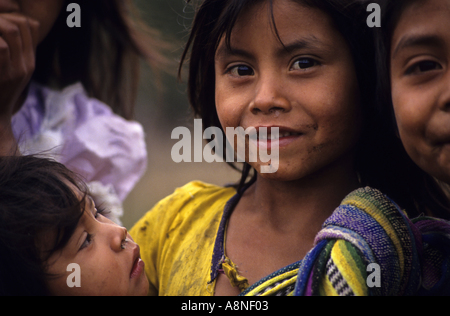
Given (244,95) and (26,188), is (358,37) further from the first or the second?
(26,188)

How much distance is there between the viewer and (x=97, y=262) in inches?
43.4

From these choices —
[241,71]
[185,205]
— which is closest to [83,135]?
[185,205]

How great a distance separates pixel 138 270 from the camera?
3.88 ft

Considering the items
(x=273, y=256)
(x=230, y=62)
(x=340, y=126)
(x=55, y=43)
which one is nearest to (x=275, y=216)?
(x=273, y=256)

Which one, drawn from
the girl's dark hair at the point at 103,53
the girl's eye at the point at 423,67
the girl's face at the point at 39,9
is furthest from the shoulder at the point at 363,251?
the girl's dark hair at the point at 103,53

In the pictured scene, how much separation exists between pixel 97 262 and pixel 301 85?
25.7 inches

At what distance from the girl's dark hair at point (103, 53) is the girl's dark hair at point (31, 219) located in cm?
85

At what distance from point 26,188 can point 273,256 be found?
0.64 meters

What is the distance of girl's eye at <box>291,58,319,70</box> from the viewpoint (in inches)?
43.2

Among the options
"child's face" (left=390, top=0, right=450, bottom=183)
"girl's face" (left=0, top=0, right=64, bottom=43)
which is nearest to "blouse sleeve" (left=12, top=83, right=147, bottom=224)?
"girl's face" (left=0, top=0, right=64, bottom=43)

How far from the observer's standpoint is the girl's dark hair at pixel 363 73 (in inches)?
43.4

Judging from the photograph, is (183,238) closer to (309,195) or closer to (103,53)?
(309,195)

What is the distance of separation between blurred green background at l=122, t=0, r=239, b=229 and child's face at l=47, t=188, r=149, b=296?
2752 millimetres
